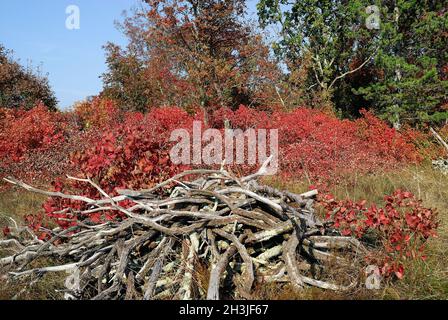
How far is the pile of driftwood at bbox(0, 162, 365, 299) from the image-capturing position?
283cm

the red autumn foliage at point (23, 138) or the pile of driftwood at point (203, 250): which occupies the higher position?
the red autumn foliage at point (23, 138)

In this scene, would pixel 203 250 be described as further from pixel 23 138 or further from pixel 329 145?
pixel 23 138

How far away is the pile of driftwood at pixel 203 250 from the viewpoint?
2828mm

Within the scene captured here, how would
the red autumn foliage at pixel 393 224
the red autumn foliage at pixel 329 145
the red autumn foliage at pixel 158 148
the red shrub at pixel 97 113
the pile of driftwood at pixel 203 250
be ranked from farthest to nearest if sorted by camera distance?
1. the red shrub at pixel 97 113
2. the red autumn foliage at pixel 329 145
3. the red autumn foliage at pixel 158 148
4. the red autumn foliage at pixel 393 224
5. the pile of driftwood at pixel 203 250

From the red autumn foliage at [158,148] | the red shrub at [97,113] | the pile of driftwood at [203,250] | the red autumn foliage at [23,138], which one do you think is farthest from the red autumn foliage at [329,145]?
the red autumn foliage at [23,138]

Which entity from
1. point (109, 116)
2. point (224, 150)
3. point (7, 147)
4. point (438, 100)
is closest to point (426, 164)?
point (438, 100)

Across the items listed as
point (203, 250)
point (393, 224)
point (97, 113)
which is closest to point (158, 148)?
point (203, 250)

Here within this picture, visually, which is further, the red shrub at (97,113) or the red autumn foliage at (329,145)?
the red shrub at (97,113)

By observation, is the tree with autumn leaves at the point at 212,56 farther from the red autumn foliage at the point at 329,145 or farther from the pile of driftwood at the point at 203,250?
the pile of driftwood at the point at 203,250

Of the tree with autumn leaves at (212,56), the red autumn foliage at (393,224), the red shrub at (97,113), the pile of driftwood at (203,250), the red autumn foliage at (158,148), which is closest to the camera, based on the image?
the pile of driftwood at (203,250)

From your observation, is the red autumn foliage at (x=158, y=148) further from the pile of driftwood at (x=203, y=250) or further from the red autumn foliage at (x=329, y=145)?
the pile of driftwood at (x=203, y=250)

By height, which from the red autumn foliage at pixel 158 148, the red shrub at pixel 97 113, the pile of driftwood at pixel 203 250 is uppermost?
the red shrub at pixel 97 113

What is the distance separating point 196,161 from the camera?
27.6 ft
